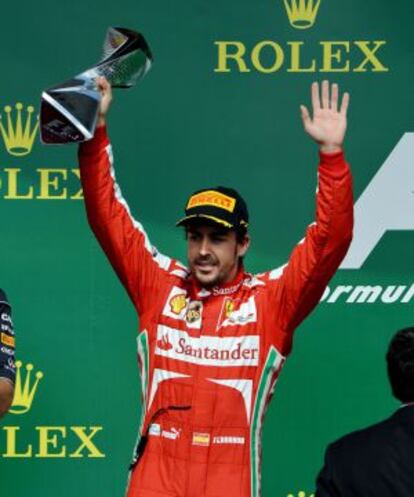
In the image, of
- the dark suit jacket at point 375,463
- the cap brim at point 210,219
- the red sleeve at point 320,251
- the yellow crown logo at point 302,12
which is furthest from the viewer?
the yellow crown logo at point 302,12

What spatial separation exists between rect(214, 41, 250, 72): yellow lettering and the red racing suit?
2.26 ft

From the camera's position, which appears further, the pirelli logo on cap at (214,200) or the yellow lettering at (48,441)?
the yellow lettering at (48,441)

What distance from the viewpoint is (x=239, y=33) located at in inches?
150

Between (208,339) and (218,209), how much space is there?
324mm

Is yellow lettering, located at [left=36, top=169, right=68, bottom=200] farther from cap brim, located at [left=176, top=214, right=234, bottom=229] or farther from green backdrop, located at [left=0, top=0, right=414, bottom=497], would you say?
cap brim, located at [left=176, top=214, right=234, bottom=229]

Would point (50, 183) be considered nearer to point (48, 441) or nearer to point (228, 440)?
point (48, 441)

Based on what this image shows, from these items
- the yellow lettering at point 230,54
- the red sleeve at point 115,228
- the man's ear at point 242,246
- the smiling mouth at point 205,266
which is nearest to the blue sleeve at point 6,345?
the red sleeve at point 115,228

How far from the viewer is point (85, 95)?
322 cm

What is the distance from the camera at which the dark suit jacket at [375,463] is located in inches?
98.8

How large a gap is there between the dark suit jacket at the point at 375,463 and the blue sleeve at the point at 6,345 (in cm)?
76

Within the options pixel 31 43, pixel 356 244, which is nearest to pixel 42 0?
pixel 31 43

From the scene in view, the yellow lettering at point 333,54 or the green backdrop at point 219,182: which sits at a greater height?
the yellow lettering at point 333,54

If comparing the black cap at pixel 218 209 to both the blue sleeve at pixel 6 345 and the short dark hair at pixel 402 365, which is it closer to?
the blue sleeve at pixel 6 345

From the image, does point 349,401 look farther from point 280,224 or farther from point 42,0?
point 42,0
